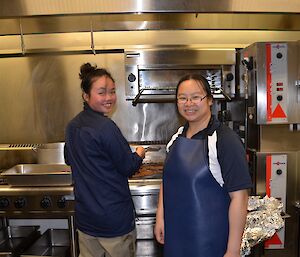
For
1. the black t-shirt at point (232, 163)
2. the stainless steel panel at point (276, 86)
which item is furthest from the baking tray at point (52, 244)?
the stainless steel panel at point (276, 86)

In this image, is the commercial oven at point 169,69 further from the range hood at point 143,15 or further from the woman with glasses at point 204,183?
the woman with glasses at point 204,183

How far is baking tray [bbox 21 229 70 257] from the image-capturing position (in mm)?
2129

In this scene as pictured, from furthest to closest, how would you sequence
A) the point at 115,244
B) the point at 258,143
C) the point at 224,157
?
the point at 258,143 → the point at 115,244 → the point at 224,157

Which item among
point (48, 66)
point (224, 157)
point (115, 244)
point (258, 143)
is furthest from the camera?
point (48, 66)

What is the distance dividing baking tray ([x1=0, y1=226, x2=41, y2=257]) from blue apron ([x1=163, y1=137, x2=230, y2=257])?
4.14 ft

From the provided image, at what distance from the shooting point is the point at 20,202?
5.89 ft

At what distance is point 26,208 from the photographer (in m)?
1.81

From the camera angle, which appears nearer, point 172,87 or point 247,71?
point 247,71

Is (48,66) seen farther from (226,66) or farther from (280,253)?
(280,253)

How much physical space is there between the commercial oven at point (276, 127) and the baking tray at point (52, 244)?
138 cm

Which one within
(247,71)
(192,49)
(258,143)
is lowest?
(258,143)

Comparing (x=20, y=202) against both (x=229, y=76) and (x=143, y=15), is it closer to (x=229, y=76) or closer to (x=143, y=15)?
(x=143, y=15)

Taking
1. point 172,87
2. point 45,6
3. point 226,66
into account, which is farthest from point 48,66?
point 226,66

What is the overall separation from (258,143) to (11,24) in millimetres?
1847
